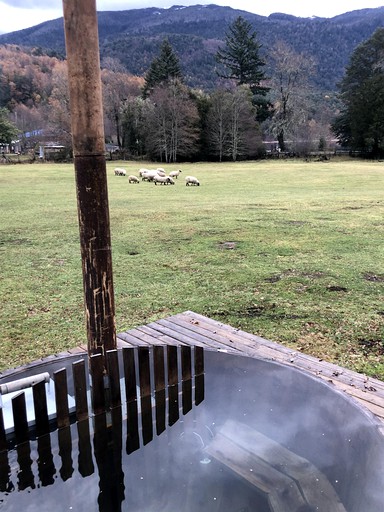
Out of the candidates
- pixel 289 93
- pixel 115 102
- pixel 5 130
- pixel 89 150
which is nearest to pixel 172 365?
pixel 89 150

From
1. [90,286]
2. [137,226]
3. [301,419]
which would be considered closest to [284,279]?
[301,419]

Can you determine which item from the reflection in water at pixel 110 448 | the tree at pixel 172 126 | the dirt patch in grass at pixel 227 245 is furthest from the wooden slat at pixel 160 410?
the tree at pixel 172 126

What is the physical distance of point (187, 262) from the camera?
7.41m

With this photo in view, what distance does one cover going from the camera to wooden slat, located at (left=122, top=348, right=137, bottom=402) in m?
2.76

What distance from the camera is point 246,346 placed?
363cm

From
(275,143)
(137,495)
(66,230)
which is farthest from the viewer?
(275,143)

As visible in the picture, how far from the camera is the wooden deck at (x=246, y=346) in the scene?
9.50ft

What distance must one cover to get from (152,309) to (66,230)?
229 inches

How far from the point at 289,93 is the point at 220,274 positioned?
166 ft

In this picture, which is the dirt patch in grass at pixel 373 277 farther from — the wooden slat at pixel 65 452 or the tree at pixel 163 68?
the tree at pixel 163 68

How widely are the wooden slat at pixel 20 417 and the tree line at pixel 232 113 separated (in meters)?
41.5

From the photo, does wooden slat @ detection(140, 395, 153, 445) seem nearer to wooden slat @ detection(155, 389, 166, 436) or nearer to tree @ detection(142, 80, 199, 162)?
wooden slat @ detection(155, 389, 166, 436)

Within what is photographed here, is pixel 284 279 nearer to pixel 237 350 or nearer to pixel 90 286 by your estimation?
pixel 237 350

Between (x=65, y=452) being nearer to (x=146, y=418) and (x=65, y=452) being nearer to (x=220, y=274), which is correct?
(x=146, y=418)
